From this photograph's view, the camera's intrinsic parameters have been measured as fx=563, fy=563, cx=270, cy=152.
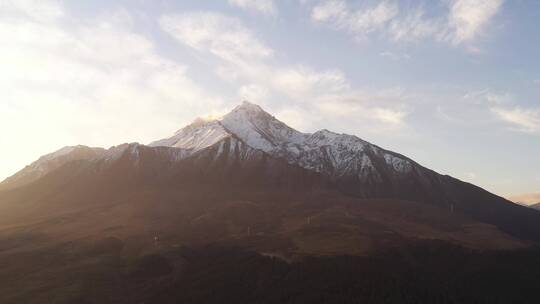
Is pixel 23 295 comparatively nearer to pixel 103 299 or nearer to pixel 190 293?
pixel 103 299

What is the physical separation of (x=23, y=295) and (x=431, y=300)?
14360cm

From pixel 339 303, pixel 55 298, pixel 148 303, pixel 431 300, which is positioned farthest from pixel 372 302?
pixel 55 298

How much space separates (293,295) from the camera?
195500mm

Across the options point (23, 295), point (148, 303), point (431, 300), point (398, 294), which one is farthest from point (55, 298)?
point (431, 300)

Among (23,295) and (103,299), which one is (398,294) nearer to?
(103,299)

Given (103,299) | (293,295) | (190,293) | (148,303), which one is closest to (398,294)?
(293,295)

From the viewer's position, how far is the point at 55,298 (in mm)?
196375

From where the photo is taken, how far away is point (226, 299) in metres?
195

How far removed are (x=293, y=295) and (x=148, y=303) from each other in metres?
50.0

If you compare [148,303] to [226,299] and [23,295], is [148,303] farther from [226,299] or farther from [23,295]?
[23,295]

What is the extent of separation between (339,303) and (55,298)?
3875 inches

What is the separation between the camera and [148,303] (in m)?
194

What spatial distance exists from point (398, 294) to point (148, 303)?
8720 cm

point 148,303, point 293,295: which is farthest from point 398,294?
point 148,303
